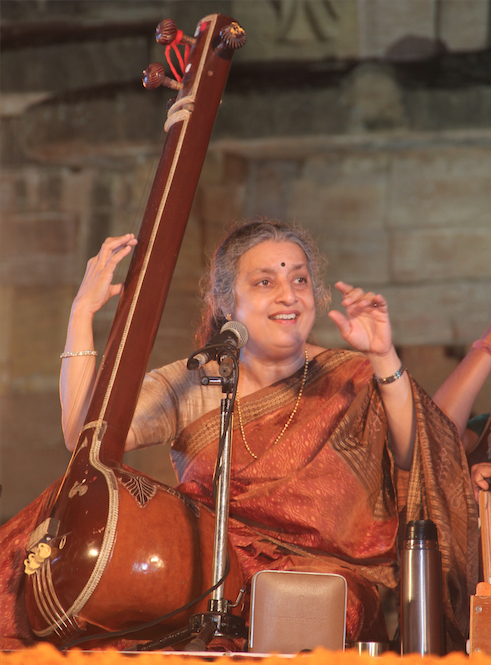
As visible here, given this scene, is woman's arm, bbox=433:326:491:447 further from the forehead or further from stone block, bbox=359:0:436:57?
stone block, bbox=359:0:436:57

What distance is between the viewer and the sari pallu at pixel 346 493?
226 centimetres

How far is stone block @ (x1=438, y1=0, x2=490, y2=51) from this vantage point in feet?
12.4

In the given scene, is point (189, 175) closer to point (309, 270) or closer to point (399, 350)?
point (309, 270)

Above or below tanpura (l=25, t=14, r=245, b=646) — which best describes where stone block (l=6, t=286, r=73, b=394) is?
above

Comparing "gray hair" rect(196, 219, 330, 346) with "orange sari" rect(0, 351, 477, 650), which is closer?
"orange sari" rect(0, 351, 477, 650)

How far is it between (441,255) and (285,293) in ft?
4.61

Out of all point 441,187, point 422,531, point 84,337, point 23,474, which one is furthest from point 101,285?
point 441,187

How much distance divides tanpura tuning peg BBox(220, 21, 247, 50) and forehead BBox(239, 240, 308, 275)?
0.64 m

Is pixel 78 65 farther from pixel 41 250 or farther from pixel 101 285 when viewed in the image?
pixel 101 285

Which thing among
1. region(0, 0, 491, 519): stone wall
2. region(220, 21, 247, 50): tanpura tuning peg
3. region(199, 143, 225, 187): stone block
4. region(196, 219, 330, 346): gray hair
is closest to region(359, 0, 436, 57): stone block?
region(0, 0, 491, 519): stone wall

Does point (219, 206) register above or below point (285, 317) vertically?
above

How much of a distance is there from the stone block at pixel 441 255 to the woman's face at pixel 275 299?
122 cm

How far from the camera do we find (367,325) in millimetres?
2248

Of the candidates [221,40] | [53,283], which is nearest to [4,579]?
[221,40]
